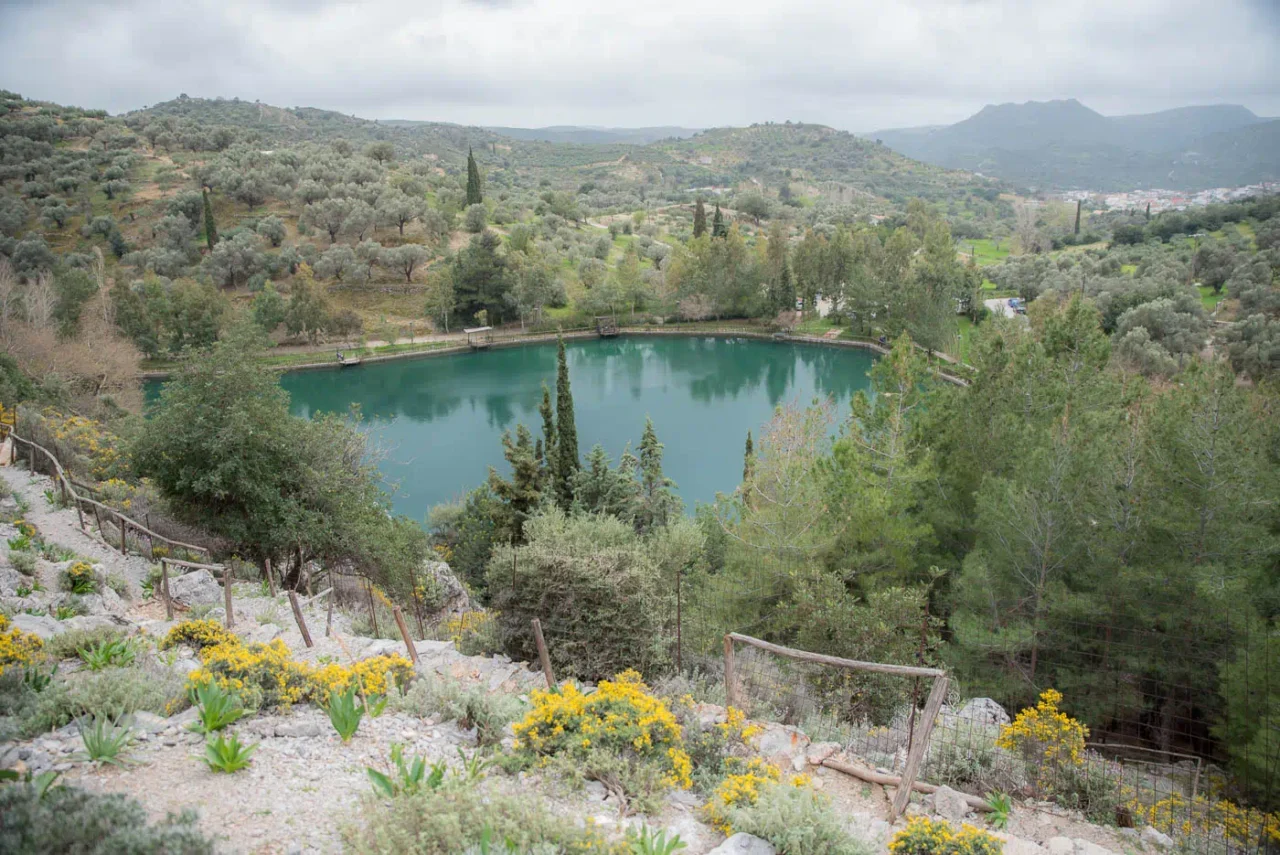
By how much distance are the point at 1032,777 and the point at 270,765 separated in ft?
18.9

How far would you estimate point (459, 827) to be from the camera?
154 inches

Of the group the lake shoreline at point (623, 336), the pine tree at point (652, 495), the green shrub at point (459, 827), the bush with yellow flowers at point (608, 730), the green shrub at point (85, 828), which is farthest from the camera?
the lake shoreline at point (623, 336)

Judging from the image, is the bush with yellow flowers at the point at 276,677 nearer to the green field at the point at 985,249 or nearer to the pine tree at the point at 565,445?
the pine tree at the point at 565,445

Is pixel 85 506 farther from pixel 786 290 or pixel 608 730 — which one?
pixel 786 290

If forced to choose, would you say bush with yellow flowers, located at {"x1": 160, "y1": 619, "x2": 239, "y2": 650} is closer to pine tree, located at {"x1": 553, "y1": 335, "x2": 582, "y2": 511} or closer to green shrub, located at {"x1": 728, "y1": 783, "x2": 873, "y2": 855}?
green shrub, located at {"x1": 728, "y1": 783, "x2": 873, "y2": 855}

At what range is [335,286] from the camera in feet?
168

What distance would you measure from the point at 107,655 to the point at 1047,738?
7968 mm

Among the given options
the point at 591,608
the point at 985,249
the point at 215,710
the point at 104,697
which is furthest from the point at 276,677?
the point at 985,249

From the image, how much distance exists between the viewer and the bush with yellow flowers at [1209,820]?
550 centimetres

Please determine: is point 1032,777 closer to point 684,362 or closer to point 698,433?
point 698,433

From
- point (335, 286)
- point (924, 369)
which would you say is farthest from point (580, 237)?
point (924, 369)

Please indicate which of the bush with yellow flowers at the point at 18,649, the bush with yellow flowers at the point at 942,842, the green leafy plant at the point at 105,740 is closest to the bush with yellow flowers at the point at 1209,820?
the bush with yellow flowers at the point at 942,842

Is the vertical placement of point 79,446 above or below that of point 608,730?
below

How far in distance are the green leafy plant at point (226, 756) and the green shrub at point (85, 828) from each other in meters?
0.85
